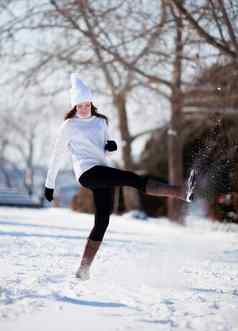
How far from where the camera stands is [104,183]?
405 cm

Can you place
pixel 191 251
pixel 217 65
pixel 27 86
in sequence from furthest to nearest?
1. pixel 27 86
2. pixel 217 65
3. pixel 191 251

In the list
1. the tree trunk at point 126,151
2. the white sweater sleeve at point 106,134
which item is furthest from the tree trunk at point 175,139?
the white sweater sleeve at point 106,134

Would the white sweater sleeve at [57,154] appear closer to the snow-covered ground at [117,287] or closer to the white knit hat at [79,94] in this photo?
the white knit hat at [79,94]

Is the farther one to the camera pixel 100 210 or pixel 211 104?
pixel 211 104

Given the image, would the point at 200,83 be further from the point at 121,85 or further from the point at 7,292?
the point at 7,292

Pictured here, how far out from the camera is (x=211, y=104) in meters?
11.5

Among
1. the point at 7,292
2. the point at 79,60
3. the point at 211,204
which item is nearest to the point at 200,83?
the point at 79,60

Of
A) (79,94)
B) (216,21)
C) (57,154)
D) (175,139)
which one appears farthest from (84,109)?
(175,139)

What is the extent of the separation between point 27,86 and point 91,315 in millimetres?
9615

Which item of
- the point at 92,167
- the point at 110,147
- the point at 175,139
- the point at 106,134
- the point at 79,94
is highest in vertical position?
the point at 79,94

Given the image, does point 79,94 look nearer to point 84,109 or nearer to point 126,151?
point 84,109

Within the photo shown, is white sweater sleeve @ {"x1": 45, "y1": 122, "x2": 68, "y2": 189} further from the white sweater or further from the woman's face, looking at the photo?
the woman's face

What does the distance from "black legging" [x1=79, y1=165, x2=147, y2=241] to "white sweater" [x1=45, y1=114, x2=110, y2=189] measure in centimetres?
9

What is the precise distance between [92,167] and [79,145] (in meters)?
0.24
